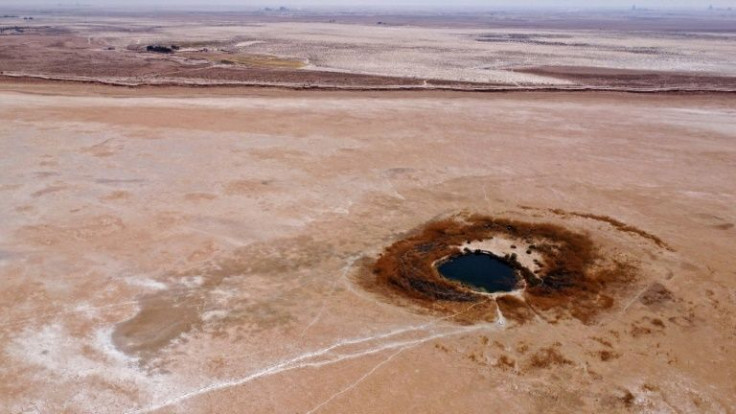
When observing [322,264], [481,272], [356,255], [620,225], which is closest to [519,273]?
[481,272]

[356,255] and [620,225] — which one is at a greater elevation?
[620,225]

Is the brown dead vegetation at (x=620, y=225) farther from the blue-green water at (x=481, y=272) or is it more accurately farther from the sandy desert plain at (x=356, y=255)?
the blue-green water at (x=481, y=272)

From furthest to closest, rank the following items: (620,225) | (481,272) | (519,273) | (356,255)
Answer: (620,225), (356,255), (481,272), (519,273)

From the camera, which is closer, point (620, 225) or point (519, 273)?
point (519, 273)

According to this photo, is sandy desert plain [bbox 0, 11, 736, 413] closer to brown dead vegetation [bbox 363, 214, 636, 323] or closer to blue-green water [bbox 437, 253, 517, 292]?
brown dead vegetation [bbox 363, 214, 636, 323]

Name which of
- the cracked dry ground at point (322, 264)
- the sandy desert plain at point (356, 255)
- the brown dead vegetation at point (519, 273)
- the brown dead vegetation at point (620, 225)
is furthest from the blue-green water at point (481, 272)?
the brown dead vegetation at point (620, 225)

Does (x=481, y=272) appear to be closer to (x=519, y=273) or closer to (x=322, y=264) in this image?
(x=519, y=273)

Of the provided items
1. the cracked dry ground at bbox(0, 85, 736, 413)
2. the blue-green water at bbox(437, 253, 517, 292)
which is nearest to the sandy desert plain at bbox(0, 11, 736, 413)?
the cracked dry ground at bbox(0, 85, 736, 413)

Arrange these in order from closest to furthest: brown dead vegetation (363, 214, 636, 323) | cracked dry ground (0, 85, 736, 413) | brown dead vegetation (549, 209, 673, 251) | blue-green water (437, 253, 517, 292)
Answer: cracked dry ground (0, 85, 736, 413), brown dead vegetation (363, 214, 636, 323), blue-green water (437, 253, 517, 292), brown dead vegetation (549, 209, 673, 251)
